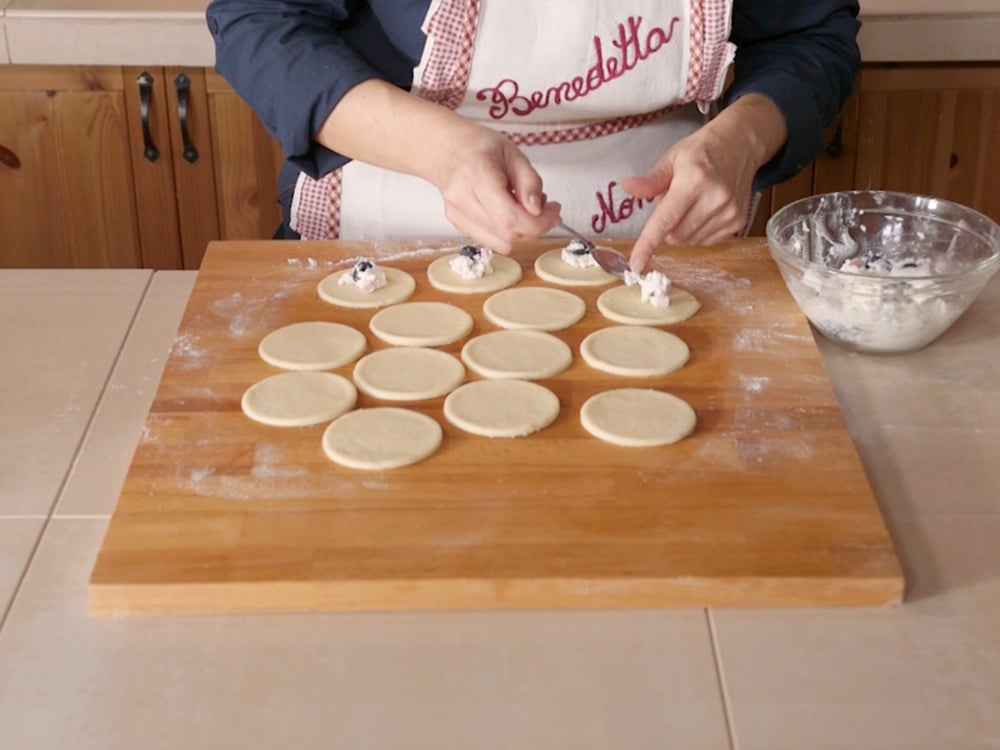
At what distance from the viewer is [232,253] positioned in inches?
51.7

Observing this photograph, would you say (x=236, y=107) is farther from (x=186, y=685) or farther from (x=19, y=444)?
(x=186, y=685)

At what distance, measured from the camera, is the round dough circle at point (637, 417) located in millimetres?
980

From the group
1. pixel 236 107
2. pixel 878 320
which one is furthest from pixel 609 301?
pixel 236 107

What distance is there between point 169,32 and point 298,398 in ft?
3.53

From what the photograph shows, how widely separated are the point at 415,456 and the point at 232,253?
0.45 meters

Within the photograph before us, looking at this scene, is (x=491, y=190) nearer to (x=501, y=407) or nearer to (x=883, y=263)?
(x=501, y=407)

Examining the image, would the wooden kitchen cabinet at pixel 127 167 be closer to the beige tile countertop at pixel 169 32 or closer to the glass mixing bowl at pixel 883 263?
the beige tile countertop at pixel 169 32

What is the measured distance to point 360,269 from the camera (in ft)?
4.05

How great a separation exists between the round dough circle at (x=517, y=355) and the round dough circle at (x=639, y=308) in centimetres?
7

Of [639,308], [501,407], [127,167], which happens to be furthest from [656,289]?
[127,167]

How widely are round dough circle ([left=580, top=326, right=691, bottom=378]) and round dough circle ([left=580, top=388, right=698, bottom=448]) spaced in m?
0.04

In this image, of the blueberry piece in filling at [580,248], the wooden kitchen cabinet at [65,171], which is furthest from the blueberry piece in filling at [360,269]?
the wooden kitchen cabinet at [65,171]

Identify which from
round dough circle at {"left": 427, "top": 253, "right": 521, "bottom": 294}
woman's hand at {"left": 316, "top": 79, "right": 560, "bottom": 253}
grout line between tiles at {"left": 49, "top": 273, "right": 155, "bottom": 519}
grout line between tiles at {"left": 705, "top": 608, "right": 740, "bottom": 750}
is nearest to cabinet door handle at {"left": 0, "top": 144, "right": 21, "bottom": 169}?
grout line between tiles at {"left": 49, "top": 273, "right": 155, "bottom": 519}

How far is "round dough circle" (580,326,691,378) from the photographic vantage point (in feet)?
3.58
